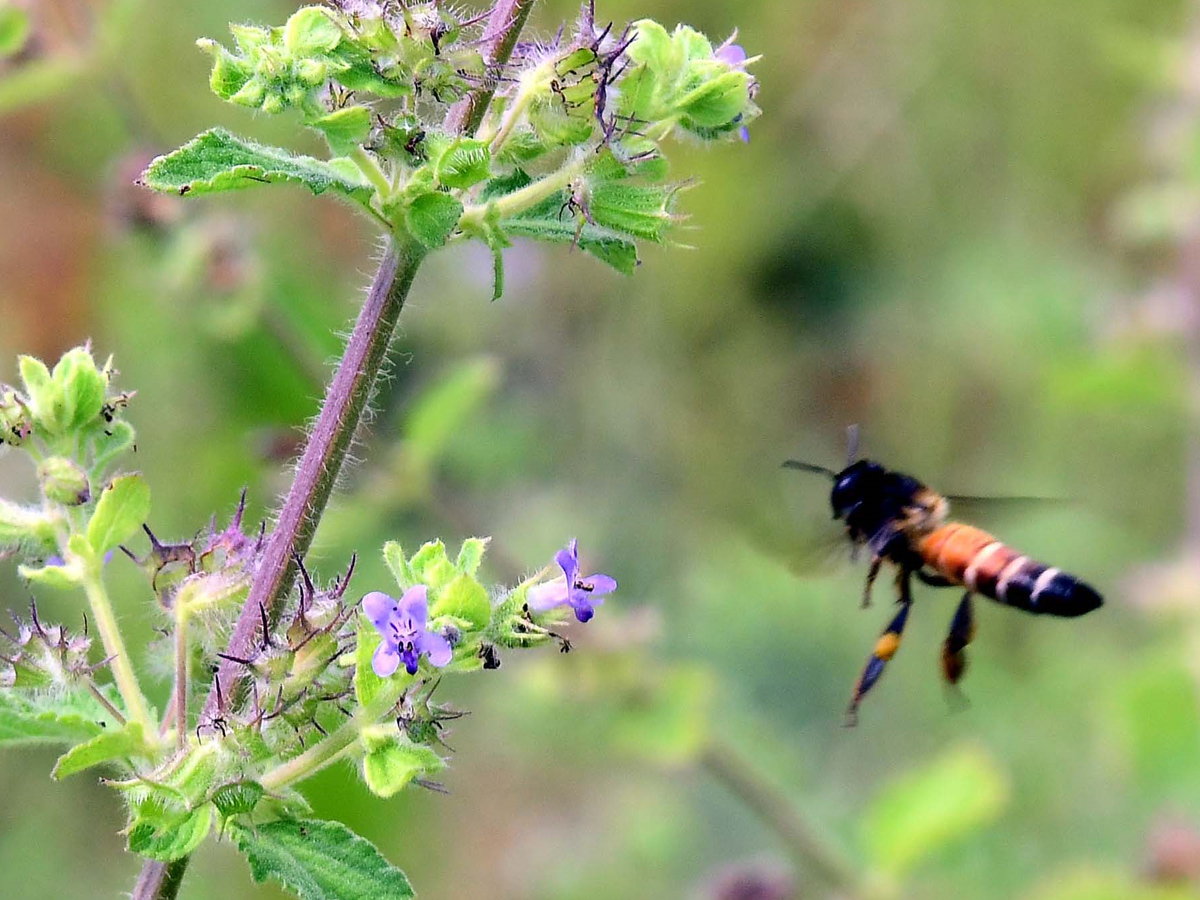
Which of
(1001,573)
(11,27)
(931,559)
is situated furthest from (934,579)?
(11,27)

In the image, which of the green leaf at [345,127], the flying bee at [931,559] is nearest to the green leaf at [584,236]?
the green leaf at [345,127]

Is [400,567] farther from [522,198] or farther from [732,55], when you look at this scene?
[732,55]

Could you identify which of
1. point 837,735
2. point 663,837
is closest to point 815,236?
point 837,735

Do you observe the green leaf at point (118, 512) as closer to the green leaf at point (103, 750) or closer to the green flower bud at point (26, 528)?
the green flower bud at point (26, 528)

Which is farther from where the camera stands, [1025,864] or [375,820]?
[1025,864]

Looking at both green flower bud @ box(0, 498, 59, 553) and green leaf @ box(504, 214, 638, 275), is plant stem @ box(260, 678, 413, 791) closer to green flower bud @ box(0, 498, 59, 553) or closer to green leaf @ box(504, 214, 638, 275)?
green flower bud @ box(0, 498, 59, 553)

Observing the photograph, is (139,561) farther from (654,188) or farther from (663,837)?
(663,837)

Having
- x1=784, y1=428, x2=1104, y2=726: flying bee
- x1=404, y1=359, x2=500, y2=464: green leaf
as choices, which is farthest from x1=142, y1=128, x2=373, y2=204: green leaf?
x1=404, y1=359, x2=500, y2=464: green leaf
